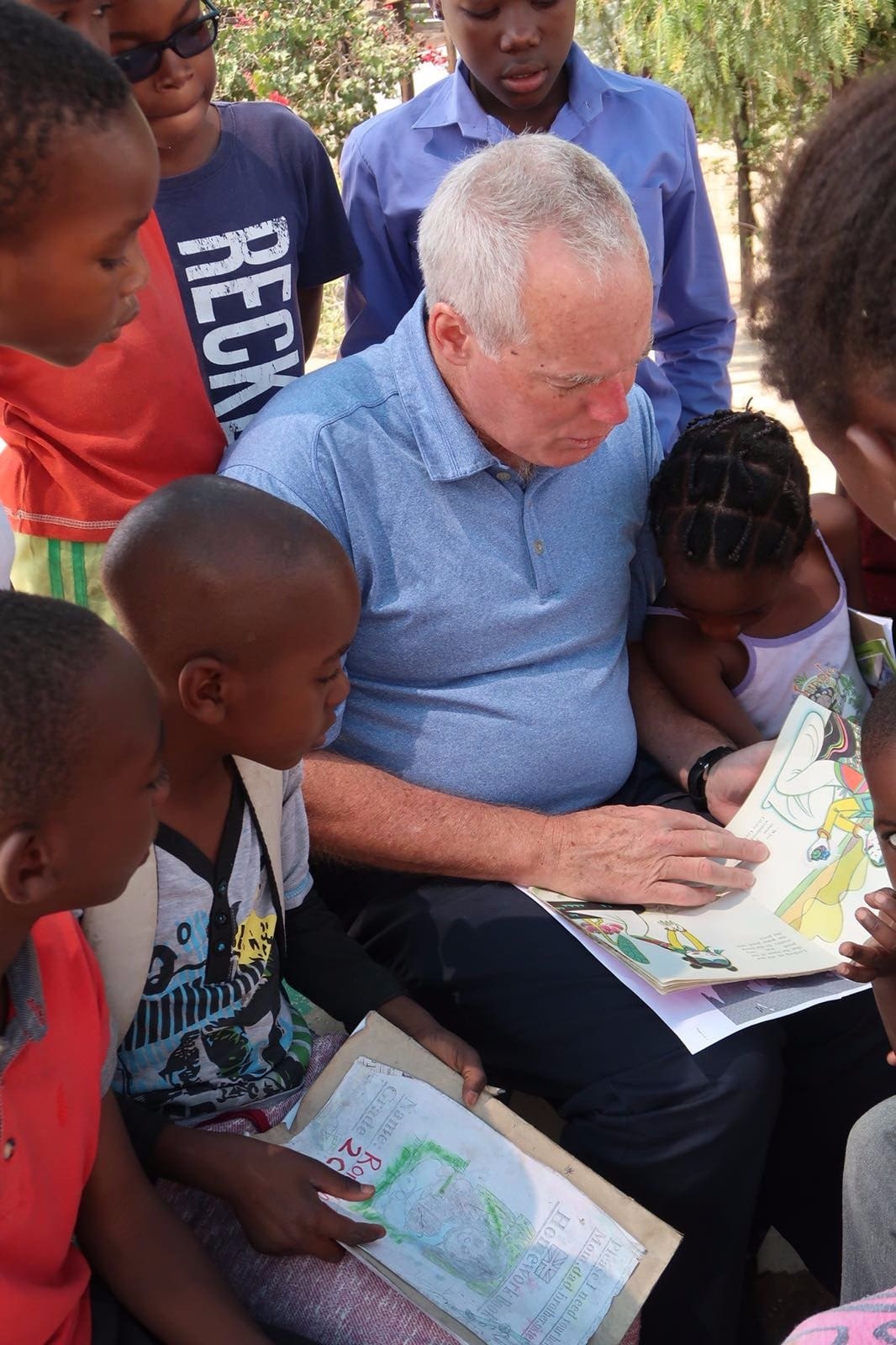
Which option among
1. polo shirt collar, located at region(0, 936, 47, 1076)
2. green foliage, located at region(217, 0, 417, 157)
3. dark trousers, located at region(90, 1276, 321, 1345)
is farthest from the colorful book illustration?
green foliage, located at region(217, 0, 417, 157)

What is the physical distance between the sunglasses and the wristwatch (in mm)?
1571

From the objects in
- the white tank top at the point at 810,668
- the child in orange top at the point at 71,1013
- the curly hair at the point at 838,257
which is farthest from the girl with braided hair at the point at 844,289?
the white tank top at the point at 810,668

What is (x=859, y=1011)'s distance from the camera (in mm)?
2236

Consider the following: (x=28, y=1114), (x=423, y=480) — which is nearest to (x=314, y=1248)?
(x=28, y=1114)

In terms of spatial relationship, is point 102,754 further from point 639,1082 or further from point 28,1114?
point 639,1082

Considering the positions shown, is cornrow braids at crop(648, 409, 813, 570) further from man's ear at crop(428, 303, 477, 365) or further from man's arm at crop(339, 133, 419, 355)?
man's arm at crop(339, 133, 419, 355)

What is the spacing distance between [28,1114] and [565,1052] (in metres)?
0.91

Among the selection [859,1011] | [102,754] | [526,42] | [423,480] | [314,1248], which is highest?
[526,42]

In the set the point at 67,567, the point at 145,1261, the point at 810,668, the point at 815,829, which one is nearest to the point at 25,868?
the point at 145,1261

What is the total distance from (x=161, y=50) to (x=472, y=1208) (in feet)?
6.29

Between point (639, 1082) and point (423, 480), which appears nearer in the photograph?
point (639, 1082)

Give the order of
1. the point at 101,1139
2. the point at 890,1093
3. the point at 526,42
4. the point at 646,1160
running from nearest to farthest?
the point at 101,1139 < the point at 646,1160 < the point at 890,1093 < the point at 526,42

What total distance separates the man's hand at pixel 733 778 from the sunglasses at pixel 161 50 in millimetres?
1594

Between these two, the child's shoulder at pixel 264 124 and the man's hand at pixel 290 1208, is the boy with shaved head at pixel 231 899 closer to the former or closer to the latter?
the man's hand at pixel 290 1208
